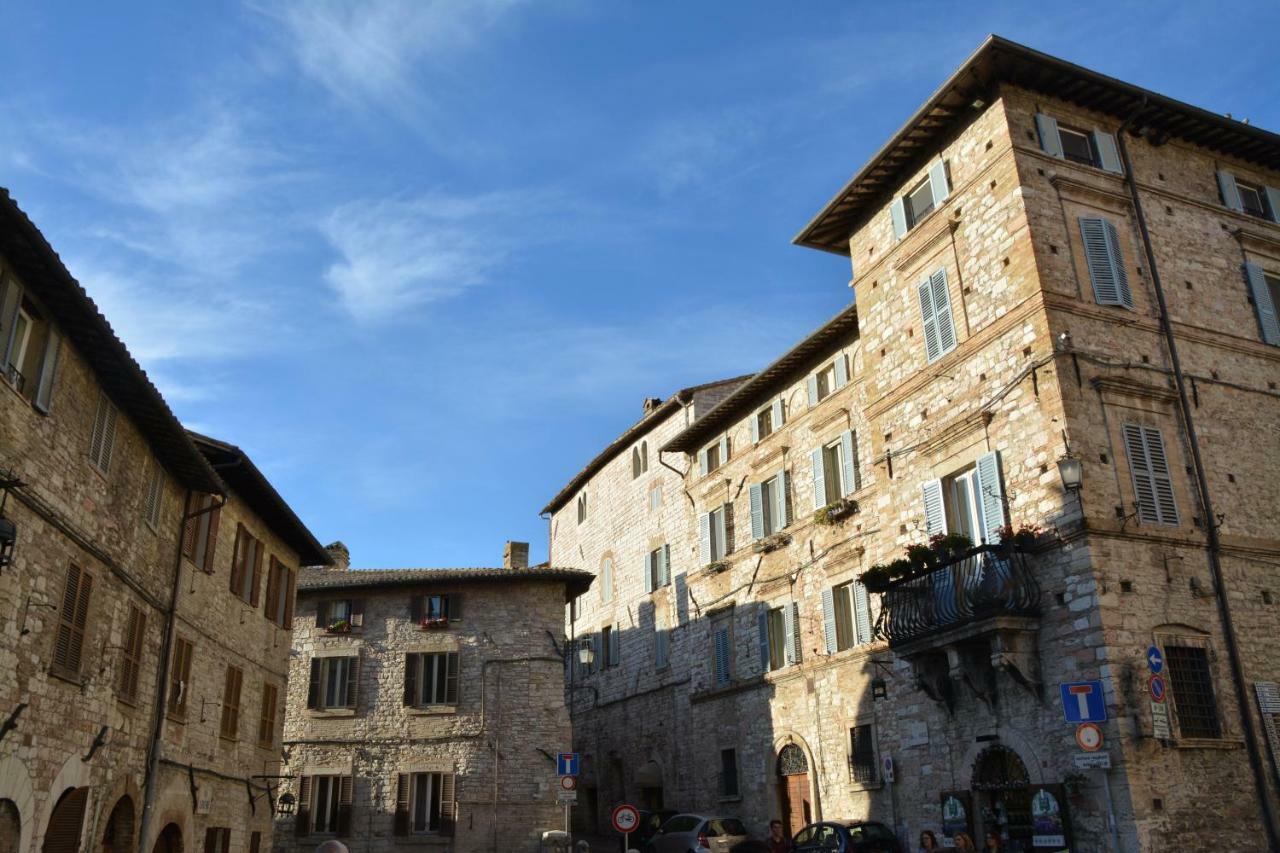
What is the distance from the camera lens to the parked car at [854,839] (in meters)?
18.8

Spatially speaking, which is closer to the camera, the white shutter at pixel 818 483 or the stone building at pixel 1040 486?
the stone building at pixel 1040 486

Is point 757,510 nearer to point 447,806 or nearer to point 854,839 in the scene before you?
point 854,839

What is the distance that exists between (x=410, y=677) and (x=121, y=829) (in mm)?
14189

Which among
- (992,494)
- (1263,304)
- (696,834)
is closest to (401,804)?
(696,834)

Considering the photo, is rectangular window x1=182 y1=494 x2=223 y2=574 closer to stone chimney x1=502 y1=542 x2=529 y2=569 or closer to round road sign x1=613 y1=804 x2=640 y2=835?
round road sign x1=613 y1=804 x2=640 y2=835

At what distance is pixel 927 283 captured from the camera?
19.6m

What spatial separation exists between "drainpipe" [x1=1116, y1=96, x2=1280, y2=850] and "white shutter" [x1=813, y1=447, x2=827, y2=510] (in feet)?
27.9

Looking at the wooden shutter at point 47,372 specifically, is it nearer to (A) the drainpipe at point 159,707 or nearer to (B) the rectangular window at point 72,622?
(B) the rectangular window at point 72,622

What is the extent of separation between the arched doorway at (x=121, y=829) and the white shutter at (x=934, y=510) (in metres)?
13.1

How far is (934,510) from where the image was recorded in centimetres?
1833

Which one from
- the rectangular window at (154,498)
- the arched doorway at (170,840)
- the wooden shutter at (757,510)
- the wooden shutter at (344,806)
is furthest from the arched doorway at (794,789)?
the rectangular window at (154,498)

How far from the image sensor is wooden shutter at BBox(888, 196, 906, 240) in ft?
67.9

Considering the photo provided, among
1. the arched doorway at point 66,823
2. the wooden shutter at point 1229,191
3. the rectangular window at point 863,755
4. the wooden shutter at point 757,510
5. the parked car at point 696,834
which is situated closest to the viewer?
the arched doorway at point 66,823

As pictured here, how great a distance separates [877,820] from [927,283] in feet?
33.5
